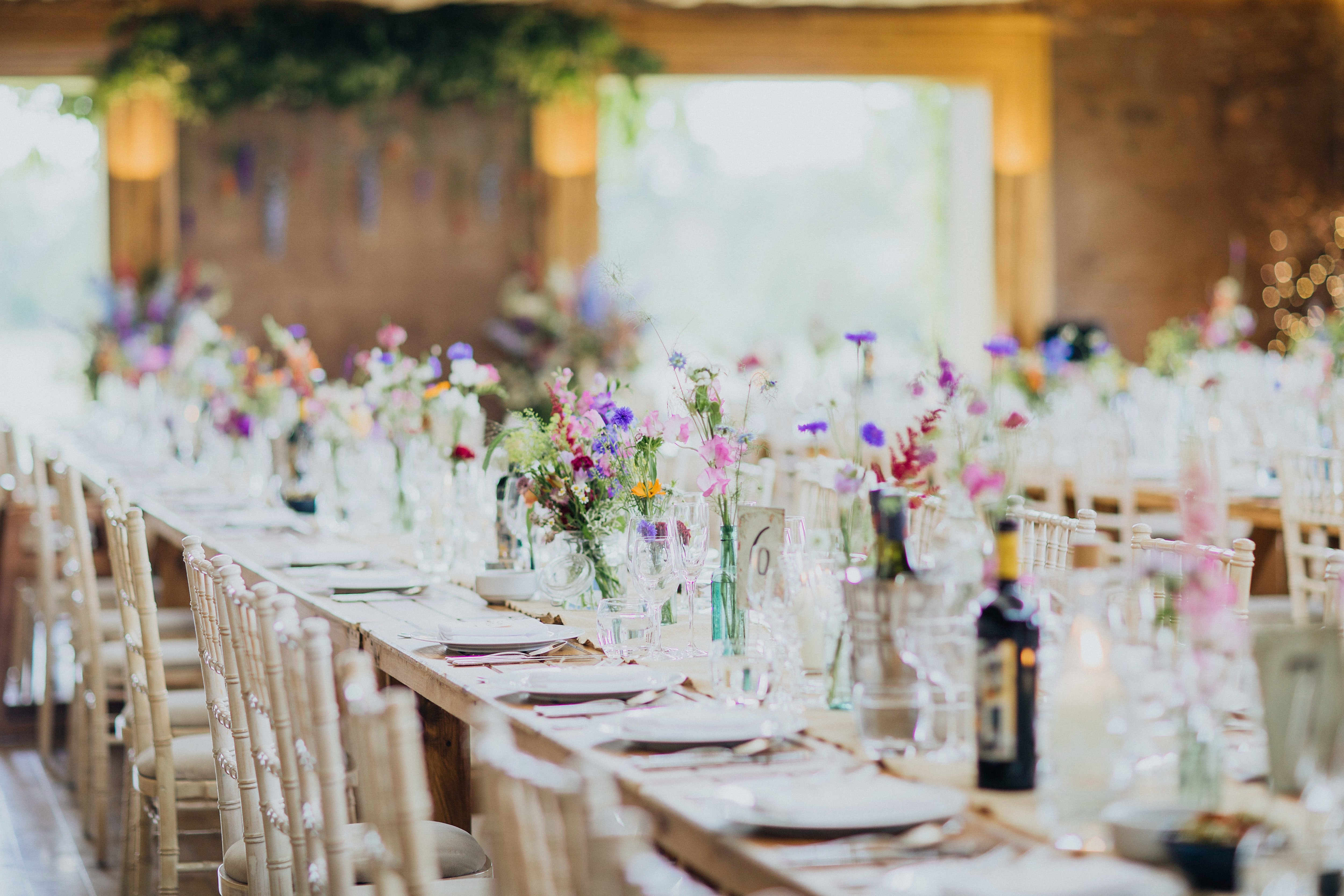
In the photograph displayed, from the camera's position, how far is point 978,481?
1.68 metres

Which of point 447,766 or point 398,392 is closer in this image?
point 447,766

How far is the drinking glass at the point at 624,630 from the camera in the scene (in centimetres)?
234

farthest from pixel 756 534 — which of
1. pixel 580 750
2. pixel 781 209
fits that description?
pixel 781 209

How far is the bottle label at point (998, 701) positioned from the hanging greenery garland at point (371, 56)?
7588 mm

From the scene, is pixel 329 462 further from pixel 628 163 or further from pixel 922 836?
pixel 628 163

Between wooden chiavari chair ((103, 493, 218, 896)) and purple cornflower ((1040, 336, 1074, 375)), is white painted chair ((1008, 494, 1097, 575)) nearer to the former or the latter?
wooden chiavari chair ((103, 493, 218, 896))

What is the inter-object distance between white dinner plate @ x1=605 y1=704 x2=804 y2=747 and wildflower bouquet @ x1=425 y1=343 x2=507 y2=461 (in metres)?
1.53

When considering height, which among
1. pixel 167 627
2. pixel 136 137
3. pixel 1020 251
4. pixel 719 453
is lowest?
pixel 167 627

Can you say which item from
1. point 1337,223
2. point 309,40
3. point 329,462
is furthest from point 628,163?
point 329,462

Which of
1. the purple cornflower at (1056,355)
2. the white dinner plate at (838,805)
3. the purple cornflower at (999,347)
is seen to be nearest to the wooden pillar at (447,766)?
the purple cornflower at (999,347)

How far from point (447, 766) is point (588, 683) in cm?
104

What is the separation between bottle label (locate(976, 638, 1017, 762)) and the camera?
1605mm

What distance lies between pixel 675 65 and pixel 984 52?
1.94 m

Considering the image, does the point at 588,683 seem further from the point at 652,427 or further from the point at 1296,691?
the point at 1296,691
